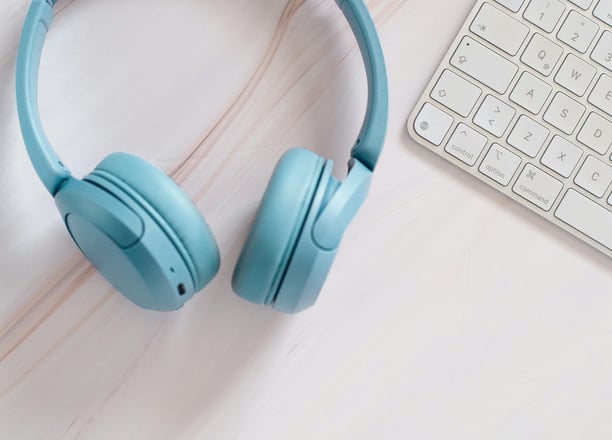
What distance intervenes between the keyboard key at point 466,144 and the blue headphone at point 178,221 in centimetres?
13

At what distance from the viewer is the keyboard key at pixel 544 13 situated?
2.00ft

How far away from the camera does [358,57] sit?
2.00ft

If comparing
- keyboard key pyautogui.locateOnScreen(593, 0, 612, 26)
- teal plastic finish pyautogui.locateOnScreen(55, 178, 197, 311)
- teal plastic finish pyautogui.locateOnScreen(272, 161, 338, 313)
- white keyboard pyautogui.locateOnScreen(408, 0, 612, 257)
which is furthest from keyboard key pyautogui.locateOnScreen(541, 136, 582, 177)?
teal plastic finish pyautogui.locateOnScreen(55, 178, 197, 311)

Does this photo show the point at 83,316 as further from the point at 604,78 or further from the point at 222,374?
the point at 604,78

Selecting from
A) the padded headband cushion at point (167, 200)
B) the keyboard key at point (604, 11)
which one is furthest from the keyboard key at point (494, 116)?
the padded headband cushion at point (167, 200)

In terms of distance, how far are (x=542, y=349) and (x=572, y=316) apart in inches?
1.6

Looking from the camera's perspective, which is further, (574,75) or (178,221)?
(574,75)

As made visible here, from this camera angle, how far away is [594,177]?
61 centimetres

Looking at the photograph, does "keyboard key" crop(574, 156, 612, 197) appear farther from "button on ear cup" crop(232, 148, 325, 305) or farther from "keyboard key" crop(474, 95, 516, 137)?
"button on ear cup" crop(232, 148, 325, 305)

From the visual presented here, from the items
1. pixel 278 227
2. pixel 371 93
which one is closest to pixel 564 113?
pixel 371 93

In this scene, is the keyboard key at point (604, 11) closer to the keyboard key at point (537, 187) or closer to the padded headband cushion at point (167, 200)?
the keyboard key at point (537, 187)

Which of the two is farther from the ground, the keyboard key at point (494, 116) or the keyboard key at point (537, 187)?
the keyboard key at point (494, 116)

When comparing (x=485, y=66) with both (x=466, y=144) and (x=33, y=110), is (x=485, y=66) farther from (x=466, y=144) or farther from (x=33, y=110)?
(x=33, y=110)

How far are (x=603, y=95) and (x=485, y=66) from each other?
111 millimetres
